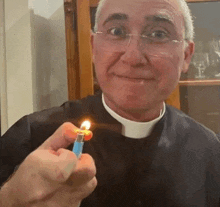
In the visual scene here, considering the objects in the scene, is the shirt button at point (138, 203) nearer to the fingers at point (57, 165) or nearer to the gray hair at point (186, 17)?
the fingers at point (57, 165)

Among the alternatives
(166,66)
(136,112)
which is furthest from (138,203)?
(166,66)

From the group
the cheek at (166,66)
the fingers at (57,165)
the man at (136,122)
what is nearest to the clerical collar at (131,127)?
the man at (136,122)

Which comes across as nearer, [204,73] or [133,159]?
[133,159]

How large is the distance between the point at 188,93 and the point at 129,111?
0.20 meters

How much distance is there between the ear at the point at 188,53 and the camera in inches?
23.1

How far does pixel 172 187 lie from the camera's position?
1.84ft

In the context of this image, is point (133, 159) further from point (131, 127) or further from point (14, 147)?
point (14, 147)

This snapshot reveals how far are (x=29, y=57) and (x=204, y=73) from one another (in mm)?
458

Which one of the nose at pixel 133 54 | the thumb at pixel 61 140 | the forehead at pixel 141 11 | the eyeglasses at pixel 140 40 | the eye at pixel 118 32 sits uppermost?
the forehead at pixel 141 11

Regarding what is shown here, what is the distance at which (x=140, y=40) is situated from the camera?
0.52 metres

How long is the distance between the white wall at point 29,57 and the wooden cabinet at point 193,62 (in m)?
0.05

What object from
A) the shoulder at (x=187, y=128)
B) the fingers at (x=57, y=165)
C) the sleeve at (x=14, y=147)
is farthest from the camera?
the shoulder at (x=187, y=128)

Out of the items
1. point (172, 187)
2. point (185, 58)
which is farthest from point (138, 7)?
point (172, 187)

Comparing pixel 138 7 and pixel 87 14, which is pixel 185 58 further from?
pixel 87 14
